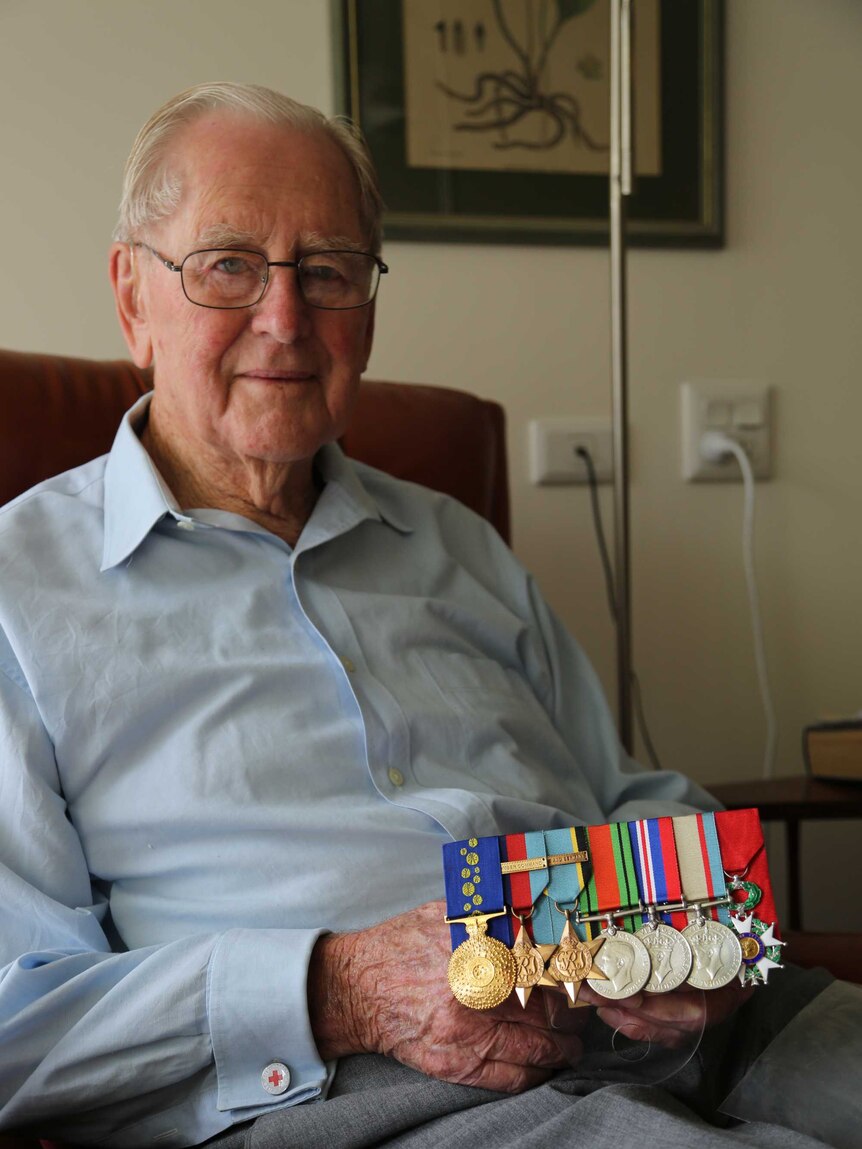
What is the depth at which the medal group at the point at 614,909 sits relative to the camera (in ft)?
2.39

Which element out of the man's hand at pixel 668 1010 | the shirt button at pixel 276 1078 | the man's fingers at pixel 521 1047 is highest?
the man's hand at pixel 668 1010

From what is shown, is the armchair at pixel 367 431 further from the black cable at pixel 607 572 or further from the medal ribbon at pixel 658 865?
the medal ribbon at pixel 658 865

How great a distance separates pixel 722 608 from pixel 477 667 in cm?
79

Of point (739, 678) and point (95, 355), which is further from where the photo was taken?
point (739, 678)

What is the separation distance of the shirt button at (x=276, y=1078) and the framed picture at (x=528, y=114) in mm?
1192

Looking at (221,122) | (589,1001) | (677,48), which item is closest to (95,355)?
(221,122)

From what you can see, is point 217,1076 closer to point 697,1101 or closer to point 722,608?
point 697,1101

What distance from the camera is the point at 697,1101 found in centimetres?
80

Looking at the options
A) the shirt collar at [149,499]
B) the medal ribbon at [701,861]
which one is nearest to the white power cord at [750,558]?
the shirt collar at [149,499]

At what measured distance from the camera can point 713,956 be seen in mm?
729

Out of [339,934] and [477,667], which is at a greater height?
[477,667]

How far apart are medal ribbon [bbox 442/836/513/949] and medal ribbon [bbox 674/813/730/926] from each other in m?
0.12

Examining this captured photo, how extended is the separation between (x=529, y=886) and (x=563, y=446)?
1.10m

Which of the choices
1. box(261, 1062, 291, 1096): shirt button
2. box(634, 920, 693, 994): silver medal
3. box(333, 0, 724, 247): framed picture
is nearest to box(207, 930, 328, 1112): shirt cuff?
box(261, 1062, 291, 1096): shirt button
